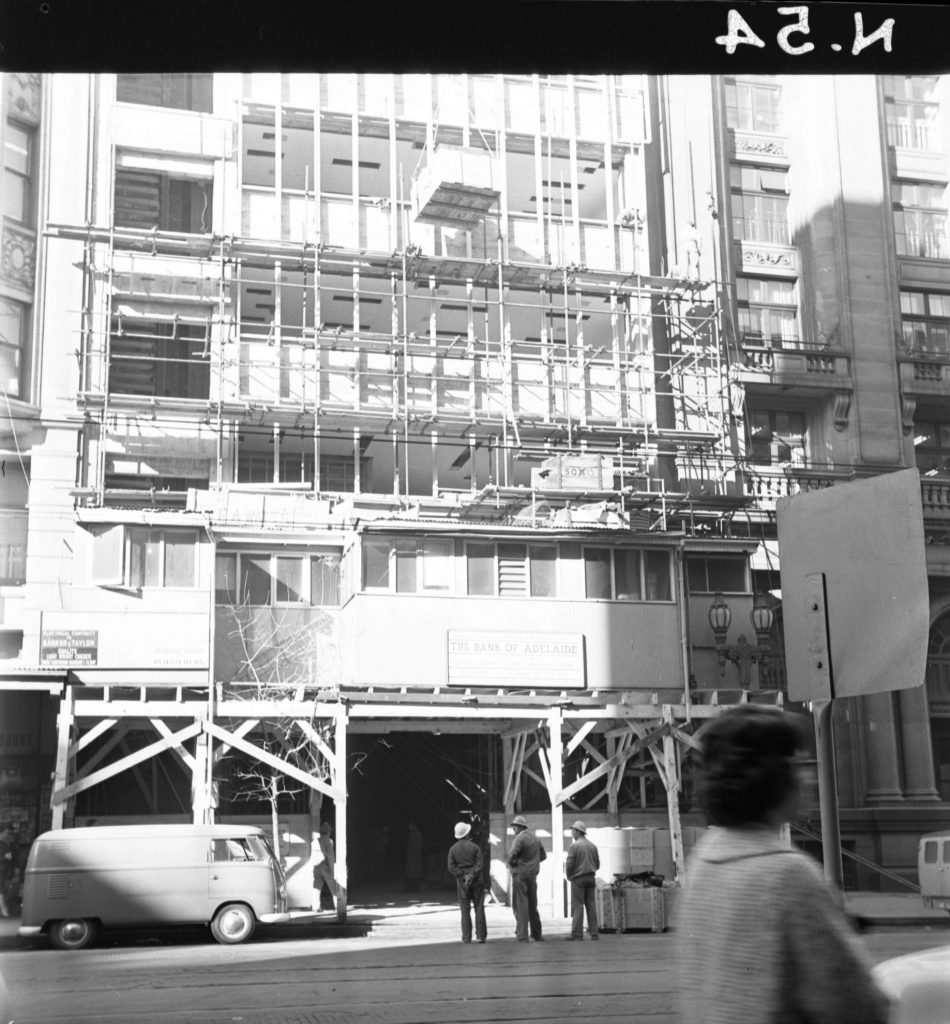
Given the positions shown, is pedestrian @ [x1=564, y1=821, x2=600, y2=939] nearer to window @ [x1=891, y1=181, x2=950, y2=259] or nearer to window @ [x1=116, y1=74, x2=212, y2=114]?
window @ [x1=891, y1=181, x2=950, y2=259]

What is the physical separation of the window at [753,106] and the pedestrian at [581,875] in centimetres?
2246

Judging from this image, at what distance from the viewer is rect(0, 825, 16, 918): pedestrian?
2403cm

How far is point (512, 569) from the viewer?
28484 mm

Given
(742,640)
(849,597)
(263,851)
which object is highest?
(742,640)

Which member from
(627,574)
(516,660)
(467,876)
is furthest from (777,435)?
(467,876)

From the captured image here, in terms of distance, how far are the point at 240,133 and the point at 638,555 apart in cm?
1306

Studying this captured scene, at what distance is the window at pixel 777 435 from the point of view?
34.3m

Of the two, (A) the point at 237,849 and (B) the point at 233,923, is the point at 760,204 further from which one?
(B) the point at 233,923

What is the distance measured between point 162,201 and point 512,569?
12281mm

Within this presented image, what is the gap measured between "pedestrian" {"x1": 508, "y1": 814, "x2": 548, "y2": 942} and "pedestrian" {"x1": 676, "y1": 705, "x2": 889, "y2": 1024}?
16.4 m

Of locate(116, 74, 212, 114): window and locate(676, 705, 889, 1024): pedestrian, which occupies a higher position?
locate(116, 74, 212, 114): window

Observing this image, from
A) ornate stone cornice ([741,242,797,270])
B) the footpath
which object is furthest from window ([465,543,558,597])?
ornate stone cornice ([741,242,797,270])

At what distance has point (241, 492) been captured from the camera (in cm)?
2927

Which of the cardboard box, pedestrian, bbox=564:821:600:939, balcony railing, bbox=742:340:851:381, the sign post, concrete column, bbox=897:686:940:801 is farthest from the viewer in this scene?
balcony railing, bbox=742:340:851:381
